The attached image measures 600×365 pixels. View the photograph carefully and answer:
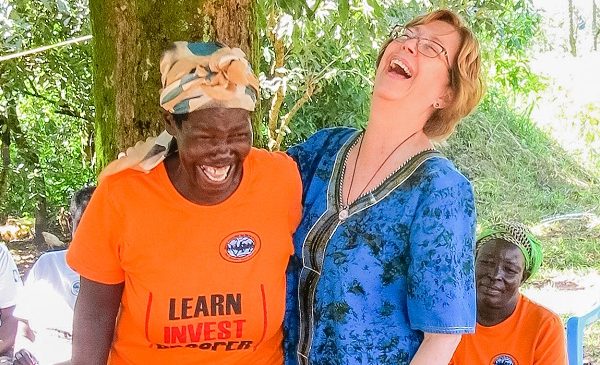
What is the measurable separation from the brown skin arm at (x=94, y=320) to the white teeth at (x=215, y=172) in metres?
0.31

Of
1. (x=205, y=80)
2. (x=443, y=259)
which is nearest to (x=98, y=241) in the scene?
(x=205, y=80)

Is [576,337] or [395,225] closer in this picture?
[395,225]

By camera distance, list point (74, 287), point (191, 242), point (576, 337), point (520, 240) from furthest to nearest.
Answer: point (74, 287) → point (576, 337) → point (520, 240) → point (191, 242)

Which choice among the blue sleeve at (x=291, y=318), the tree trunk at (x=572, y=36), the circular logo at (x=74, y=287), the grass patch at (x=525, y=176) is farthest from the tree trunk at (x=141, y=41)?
the tree trunk at (x=572, y=36)

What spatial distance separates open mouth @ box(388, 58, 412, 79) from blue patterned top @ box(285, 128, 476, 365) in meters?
0.19

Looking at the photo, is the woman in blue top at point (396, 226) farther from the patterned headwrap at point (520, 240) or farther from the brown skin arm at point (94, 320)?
the patterned headwrap at point (520, 240)

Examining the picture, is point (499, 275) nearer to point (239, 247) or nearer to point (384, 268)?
point (384, 268)

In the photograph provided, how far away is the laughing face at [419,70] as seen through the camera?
1.79 metres

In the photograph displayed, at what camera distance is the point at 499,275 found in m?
2.50

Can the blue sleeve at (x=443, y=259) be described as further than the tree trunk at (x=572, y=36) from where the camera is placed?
No

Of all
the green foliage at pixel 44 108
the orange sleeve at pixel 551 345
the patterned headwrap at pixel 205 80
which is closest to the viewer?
the patterned headwrap at pixel 205 80

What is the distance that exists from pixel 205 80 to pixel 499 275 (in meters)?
1.37

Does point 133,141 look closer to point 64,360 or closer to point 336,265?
point 336,265

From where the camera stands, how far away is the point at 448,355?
1686 millimetres
